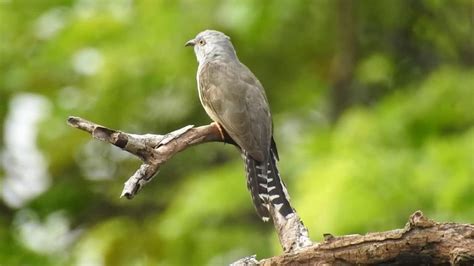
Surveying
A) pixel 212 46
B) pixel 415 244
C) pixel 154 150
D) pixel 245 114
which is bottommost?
pixel 415 244

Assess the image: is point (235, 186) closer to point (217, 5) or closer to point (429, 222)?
point (217, 5)

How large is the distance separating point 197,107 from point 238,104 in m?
4.74

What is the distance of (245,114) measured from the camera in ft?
18.7

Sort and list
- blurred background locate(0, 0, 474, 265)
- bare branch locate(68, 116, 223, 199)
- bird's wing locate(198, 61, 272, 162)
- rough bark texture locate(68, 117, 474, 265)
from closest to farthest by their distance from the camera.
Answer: rough bark texture locate(68, 117, 474, 265) < bare branch locate(68, 116, 223, 199) < bird's wing locate(198, 61, 272, 162) < blurred background locate(0, 0, 474, 265)

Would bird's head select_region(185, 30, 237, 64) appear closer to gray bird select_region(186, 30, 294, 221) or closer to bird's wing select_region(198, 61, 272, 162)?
gray bird select_region(186, 30, 294, 221)

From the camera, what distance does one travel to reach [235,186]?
888cm

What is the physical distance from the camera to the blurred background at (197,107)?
8477 mm

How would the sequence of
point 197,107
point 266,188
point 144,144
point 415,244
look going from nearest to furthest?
point 415,244
point 144,144
point 266,188
point 197,107

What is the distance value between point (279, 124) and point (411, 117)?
2978mm

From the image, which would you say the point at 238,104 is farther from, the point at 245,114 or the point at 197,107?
the point at 197,107

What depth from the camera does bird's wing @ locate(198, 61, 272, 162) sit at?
5.47 metres

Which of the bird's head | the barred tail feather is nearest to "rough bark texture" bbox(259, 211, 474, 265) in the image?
the barred tail feather

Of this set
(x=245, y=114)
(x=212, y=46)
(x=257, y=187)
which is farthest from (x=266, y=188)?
(x=212, y=46)

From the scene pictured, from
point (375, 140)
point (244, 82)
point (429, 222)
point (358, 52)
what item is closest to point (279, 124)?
point (358, 52)
